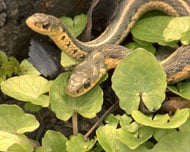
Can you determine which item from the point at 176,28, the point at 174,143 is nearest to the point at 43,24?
the point at 176,28

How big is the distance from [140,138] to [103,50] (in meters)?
0.36

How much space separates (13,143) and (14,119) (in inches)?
2.7

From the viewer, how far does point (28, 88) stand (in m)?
1.58

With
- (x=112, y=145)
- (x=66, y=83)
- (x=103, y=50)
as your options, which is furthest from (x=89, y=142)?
(x=103, y=50)

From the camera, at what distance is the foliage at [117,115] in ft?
4.80

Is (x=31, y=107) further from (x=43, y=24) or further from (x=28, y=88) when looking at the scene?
(x=43, y=24)

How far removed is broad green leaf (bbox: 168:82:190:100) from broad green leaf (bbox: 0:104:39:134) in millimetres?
427

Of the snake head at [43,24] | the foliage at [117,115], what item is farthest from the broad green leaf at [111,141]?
the snake head at [43,24]

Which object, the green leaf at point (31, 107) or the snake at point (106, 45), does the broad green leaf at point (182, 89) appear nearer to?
the snake at point (106, 45)

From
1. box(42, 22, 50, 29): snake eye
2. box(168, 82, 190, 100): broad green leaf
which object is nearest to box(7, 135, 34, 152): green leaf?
box(42, 22, 50, 29): snake eye

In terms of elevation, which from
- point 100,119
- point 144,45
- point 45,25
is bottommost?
point 100,119

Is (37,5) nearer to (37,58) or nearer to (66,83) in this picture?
(37,58)

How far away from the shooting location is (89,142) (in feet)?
5.03

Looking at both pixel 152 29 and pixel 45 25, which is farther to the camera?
pixel 152 29
